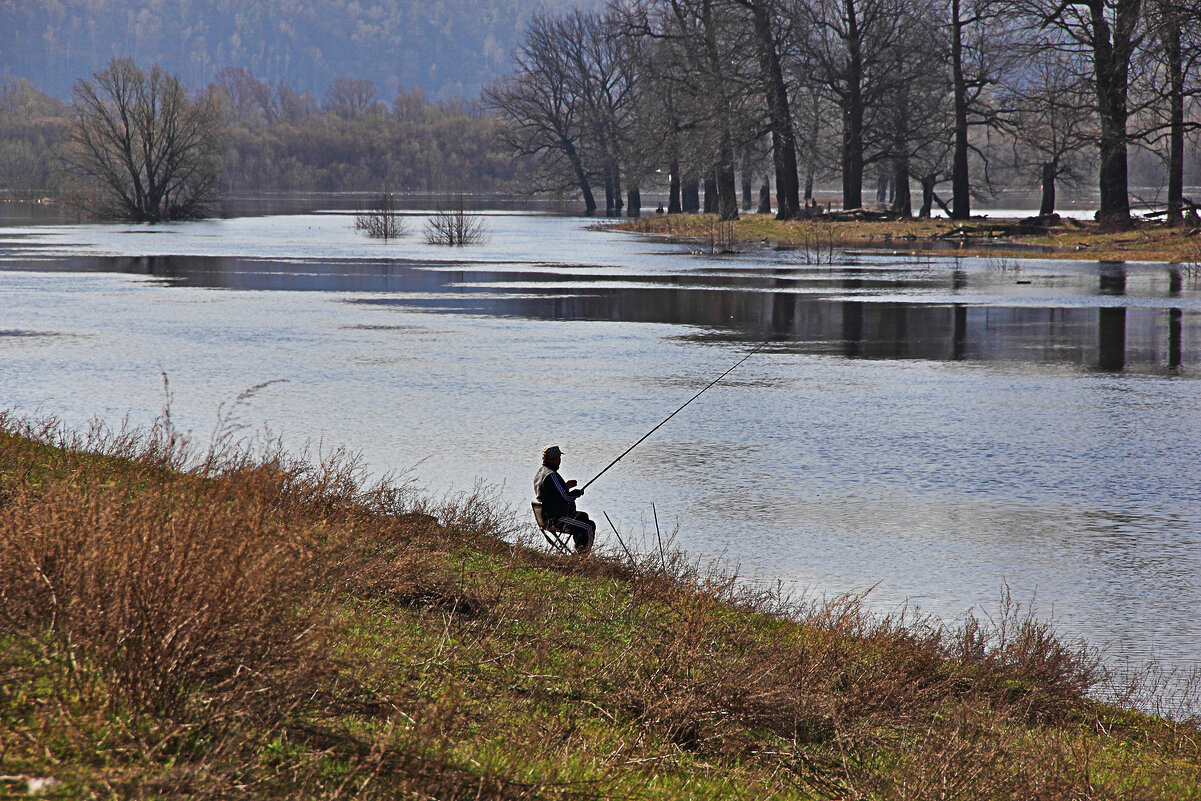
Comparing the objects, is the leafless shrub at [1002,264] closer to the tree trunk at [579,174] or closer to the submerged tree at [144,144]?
the submerged tree at [144,144]

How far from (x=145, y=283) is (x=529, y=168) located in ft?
332

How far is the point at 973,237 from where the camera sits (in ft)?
160

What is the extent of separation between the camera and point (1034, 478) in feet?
41.3

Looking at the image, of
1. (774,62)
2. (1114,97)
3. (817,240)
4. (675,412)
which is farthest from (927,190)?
(675,412)

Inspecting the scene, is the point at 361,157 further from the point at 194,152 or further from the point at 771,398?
the point at 771,398

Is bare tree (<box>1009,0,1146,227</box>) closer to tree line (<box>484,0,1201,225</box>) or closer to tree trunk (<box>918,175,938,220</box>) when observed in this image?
tree line (<box>484,0,1201,225</box>)

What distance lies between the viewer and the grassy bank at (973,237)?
136ft

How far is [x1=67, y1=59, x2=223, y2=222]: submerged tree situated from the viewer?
65.8 m

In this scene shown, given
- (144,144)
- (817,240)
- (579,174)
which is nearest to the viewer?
(817,240)

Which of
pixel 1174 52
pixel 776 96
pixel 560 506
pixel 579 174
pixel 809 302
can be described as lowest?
pixel 560 506

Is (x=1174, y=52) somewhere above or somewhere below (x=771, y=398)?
above

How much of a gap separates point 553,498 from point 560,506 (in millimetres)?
91

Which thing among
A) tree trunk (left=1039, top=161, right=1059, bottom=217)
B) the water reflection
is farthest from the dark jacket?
tree trunk (left=1039, top=161, right=1059, bottom=217)

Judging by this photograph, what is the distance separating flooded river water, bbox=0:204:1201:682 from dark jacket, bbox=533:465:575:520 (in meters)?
1.13
